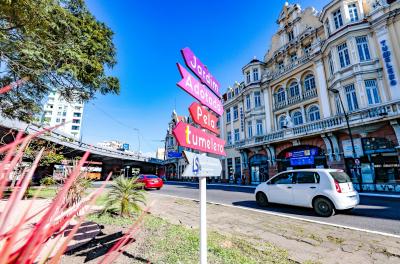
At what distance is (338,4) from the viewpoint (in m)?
18.2

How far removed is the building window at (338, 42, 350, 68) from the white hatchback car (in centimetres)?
1382

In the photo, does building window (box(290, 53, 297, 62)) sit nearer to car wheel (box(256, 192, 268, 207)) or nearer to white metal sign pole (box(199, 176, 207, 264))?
car wheel (box(256, 192, 268, 207))

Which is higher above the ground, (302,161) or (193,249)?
(302,161)

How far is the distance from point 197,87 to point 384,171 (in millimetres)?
17852

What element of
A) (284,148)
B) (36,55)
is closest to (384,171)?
(284,148)

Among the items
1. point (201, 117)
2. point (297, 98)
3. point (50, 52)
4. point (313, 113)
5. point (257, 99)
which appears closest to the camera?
point (201, 117)

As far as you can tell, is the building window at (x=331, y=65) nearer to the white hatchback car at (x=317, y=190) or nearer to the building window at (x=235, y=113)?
the building window at (x=235, y=113)

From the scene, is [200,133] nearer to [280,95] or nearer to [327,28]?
[327,28]

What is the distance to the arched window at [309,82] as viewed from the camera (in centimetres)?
2103

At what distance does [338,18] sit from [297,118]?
31.3ft

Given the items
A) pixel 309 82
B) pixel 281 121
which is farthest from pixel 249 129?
pixel 309 82

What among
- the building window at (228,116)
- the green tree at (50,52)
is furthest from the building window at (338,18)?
the green tree at (50,52)

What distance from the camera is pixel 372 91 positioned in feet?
53.1

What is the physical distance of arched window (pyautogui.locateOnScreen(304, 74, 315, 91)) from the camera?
2103 centimetres
